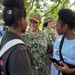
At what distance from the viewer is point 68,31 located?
300 centimetres

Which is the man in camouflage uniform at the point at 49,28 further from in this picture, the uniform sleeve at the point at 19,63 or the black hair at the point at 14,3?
the uniform sleeve at the point at 19,63

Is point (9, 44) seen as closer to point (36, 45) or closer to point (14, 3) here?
point (14, 3)

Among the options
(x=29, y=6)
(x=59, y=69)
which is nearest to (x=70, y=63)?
(x=59, y=69)

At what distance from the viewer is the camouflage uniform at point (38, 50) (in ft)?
13.5

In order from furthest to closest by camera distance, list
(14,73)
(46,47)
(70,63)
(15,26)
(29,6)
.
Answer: (29,6), (46,47), (70,63), (15,26), (14,73)

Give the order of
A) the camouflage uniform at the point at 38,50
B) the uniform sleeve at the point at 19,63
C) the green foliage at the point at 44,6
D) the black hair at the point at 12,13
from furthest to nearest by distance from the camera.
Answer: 1. the green foliage at the point at 44,6
2. the camouflage uniform at the point at 38,50
3. the black hair at the point at 12,13
4. the uniform sleeve at the point at 19,63

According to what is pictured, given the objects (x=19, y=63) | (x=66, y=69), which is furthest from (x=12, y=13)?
(x=66, y=69)

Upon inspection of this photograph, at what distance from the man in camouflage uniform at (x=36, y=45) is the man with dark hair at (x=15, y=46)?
1.93 m

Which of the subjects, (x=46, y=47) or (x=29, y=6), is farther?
(x=29, y=6)

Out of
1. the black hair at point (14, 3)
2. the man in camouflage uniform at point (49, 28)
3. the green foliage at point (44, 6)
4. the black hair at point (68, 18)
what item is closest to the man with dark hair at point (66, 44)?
the black hair at point (68, 18)

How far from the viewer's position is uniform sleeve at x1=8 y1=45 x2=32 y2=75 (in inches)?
77.2

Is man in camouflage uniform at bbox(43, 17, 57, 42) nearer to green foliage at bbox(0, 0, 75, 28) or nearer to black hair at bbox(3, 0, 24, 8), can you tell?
black hair at bbox(3, 0, 24, 8)

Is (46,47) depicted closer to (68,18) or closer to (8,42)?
(68,18)

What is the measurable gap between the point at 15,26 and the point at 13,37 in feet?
0.34
